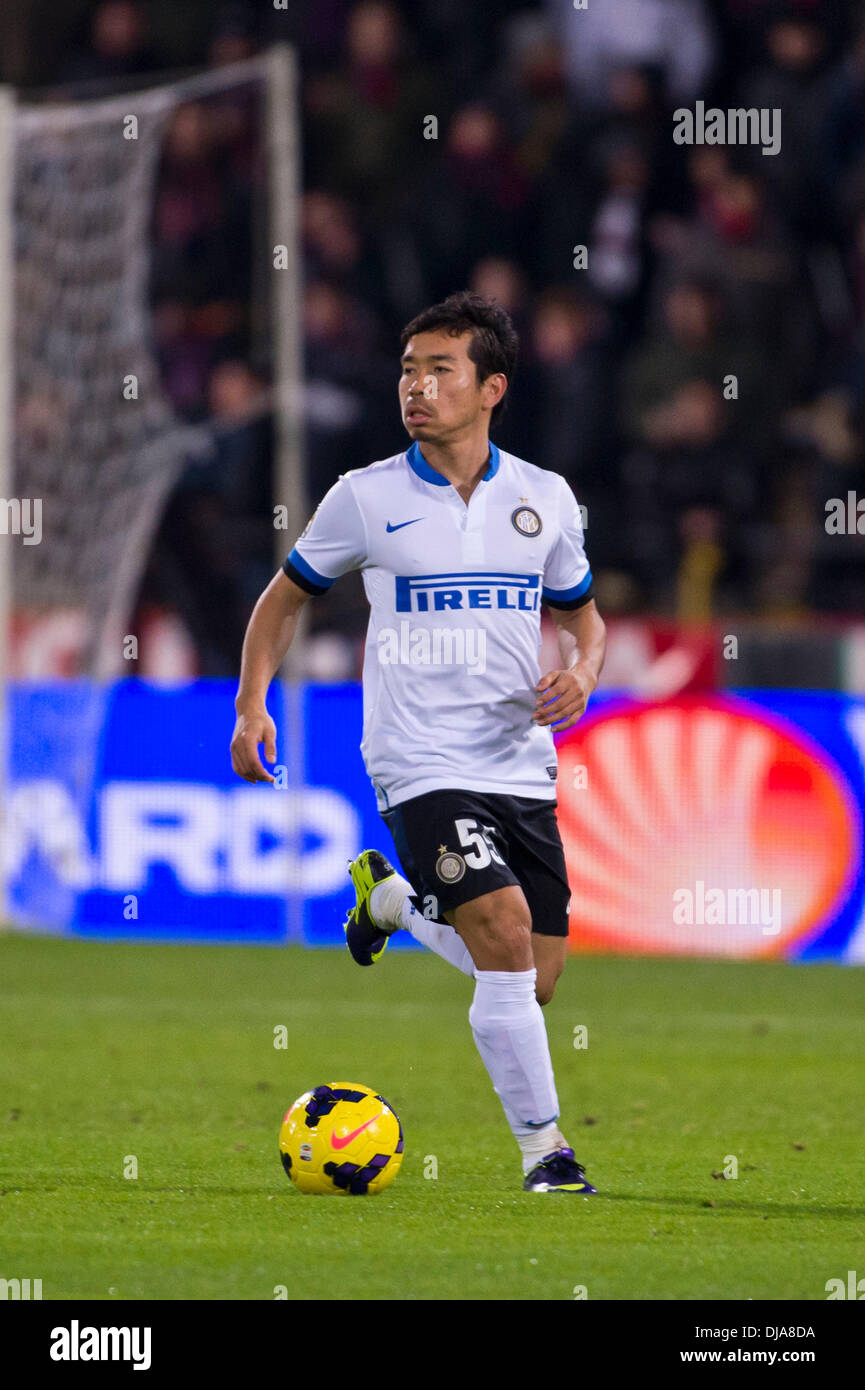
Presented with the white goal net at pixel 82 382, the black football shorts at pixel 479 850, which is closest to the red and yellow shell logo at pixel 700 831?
the white goal net at pixel 82 382

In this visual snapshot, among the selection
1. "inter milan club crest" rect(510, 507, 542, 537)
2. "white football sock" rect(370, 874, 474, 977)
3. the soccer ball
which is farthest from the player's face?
the soccer ball

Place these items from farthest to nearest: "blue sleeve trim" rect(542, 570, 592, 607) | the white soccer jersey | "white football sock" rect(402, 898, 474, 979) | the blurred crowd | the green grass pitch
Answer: the blurred crowd < "blue sleeve trim" rect(542, 570, 592, 607) < "white football sock" rect(402, 898, 474, 979) < the white soccer jersey < the green grass pitch

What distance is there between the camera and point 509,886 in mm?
5484

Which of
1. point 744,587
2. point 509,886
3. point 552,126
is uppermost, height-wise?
point 552,126

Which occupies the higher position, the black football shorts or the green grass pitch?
the black football shorts

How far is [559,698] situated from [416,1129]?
1.88 m

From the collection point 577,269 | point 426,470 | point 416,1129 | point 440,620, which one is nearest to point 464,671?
point 440,620

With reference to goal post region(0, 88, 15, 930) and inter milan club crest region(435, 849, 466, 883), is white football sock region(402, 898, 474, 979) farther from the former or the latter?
goal post region(0, 88, 15, 930)

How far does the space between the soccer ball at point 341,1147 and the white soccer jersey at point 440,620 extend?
746 mm

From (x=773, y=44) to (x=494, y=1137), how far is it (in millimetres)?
9897

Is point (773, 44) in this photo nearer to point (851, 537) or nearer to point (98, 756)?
point (851, 537)

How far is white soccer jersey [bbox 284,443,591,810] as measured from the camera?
18.7 ft

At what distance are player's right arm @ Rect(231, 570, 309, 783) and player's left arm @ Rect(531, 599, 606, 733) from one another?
2.10 feet
